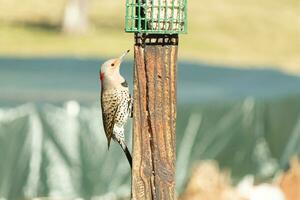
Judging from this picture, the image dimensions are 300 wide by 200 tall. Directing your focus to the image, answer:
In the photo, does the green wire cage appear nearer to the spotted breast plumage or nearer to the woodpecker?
the woodpecker

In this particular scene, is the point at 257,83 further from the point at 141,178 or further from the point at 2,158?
the point at 141,178

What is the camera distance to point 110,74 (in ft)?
25.4

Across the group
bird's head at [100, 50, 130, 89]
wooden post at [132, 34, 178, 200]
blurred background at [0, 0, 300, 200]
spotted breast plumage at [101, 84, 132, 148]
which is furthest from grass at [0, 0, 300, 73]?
wooden post at [132, 34, 178, 200]

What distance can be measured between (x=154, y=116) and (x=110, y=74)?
3.69 feet

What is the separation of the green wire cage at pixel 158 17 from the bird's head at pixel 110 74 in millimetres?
637

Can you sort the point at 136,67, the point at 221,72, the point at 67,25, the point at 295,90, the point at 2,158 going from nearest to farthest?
the point at 136,67 < the point at 2,158 < the point at 295,90 < the point at 221,72 < the point at 67,25

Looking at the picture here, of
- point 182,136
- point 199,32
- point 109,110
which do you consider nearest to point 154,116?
point 109,110

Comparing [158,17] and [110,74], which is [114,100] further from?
[158,17]

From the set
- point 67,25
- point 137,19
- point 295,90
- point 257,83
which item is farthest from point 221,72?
point 67,25

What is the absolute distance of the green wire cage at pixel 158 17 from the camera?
682 centimetres

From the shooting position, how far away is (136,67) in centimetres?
668

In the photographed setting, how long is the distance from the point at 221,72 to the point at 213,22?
22546 mm

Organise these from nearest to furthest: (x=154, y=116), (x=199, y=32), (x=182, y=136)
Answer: (x=154, y=116)
(x=182, y=136)
(x=199, y=32)

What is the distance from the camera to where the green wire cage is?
22.4ft
